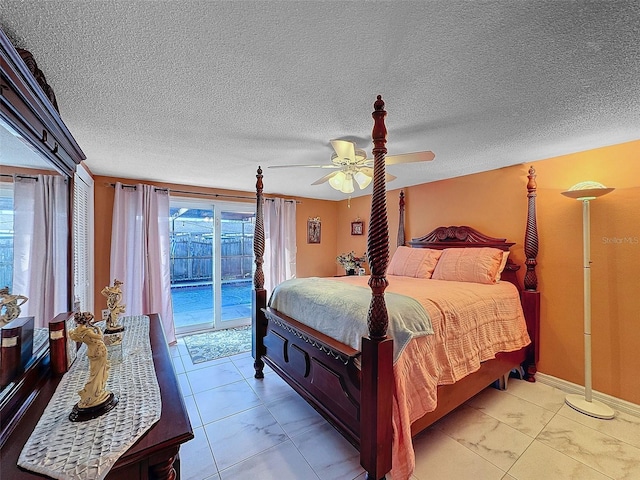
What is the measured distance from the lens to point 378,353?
1415 mm

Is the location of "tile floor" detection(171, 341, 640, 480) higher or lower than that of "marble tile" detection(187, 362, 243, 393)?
lower

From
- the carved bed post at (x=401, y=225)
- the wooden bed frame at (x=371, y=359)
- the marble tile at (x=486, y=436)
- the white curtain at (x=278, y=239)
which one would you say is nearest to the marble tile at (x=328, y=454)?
the wooden bed frame at (x=371, y=359)

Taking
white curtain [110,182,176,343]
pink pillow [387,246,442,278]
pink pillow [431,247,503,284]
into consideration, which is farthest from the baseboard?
white curtain [110,182,176,343]

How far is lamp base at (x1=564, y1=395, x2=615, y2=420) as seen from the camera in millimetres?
2096

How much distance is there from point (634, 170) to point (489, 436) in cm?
236

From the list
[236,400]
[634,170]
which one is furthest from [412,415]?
[634,170]

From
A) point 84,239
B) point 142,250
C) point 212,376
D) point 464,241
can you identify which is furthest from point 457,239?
point 84,239

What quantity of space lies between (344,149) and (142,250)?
292cm

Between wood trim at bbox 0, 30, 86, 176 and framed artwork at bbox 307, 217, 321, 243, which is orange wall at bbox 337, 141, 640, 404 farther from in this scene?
wood trim at bbox 0, 30, 86, 176

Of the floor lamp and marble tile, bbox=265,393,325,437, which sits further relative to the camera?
the floor lamp

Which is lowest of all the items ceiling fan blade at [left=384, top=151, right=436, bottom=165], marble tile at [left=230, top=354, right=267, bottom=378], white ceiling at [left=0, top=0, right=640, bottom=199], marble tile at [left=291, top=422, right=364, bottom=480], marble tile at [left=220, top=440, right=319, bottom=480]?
marble tile at [left=291, top=422, right=364, bottom=480]

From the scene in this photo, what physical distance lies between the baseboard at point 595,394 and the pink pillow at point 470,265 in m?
1.08

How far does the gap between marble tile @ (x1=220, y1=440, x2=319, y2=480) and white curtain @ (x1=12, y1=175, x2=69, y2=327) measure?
4.41 feet

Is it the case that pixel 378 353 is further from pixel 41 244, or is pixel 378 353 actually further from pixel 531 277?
pixel 531 277
